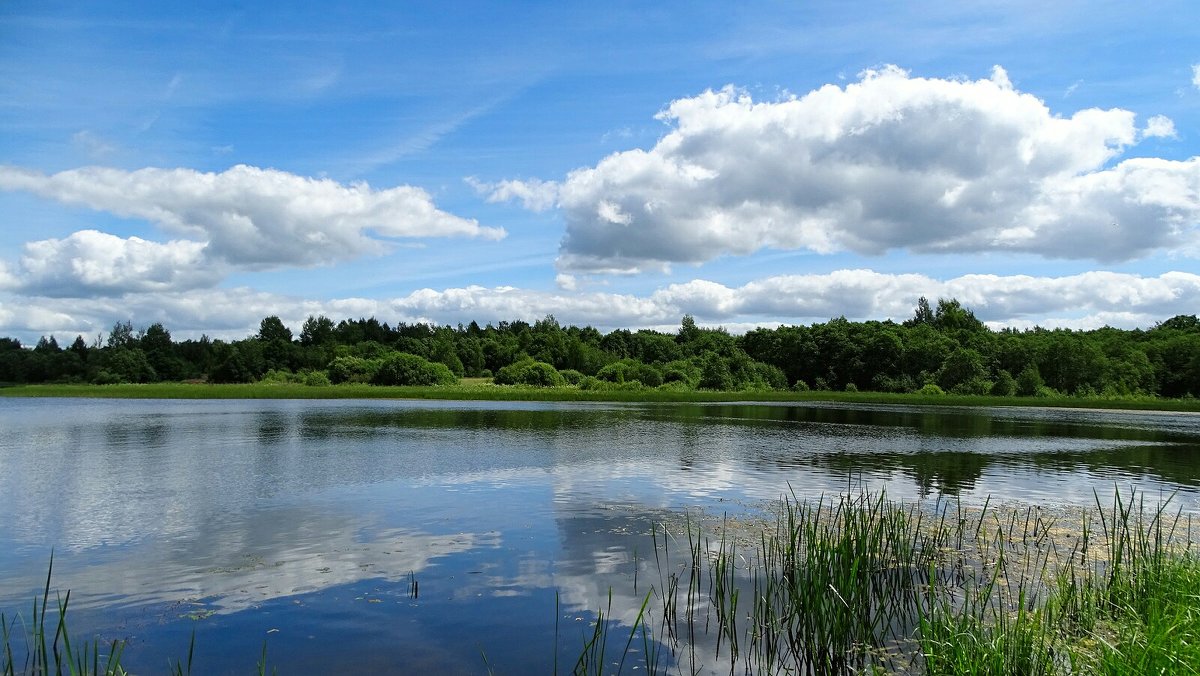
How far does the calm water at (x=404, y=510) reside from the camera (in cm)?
1058

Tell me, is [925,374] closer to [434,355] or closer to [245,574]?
[434,355]

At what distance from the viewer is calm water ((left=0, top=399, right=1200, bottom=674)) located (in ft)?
34.7

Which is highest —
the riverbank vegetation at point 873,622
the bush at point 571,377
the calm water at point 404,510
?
the bush at point 571,377

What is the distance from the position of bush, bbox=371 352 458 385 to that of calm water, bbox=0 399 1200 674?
5975cm

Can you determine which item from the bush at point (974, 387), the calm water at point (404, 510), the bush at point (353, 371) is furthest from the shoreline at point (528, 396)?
the calm water at point (404, 510)

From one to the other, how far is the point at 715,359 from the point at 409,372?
49.4 m

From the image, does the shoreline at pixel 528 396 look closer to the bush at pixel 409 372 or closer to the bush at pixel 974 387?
the bush at pixel 409 372

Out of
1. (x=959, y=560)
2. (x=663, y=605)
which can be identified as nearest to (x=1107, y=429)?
(x=959, y=560)

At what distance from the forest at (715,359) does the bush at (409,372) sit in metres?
0.16

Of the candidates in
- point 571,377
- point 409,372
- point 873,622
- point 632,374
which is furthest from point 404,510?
point 571,377

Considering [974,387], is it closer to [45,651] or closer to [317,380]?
[317,380]

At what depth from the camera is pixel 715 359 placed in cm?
12250

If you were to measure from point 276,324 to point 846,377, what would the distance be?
4732 inches

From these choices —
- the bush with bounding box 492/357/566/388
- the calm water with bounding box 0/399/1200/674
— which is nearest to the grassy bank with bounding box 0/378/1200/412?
the bush with bounding box 492/357/566/388
